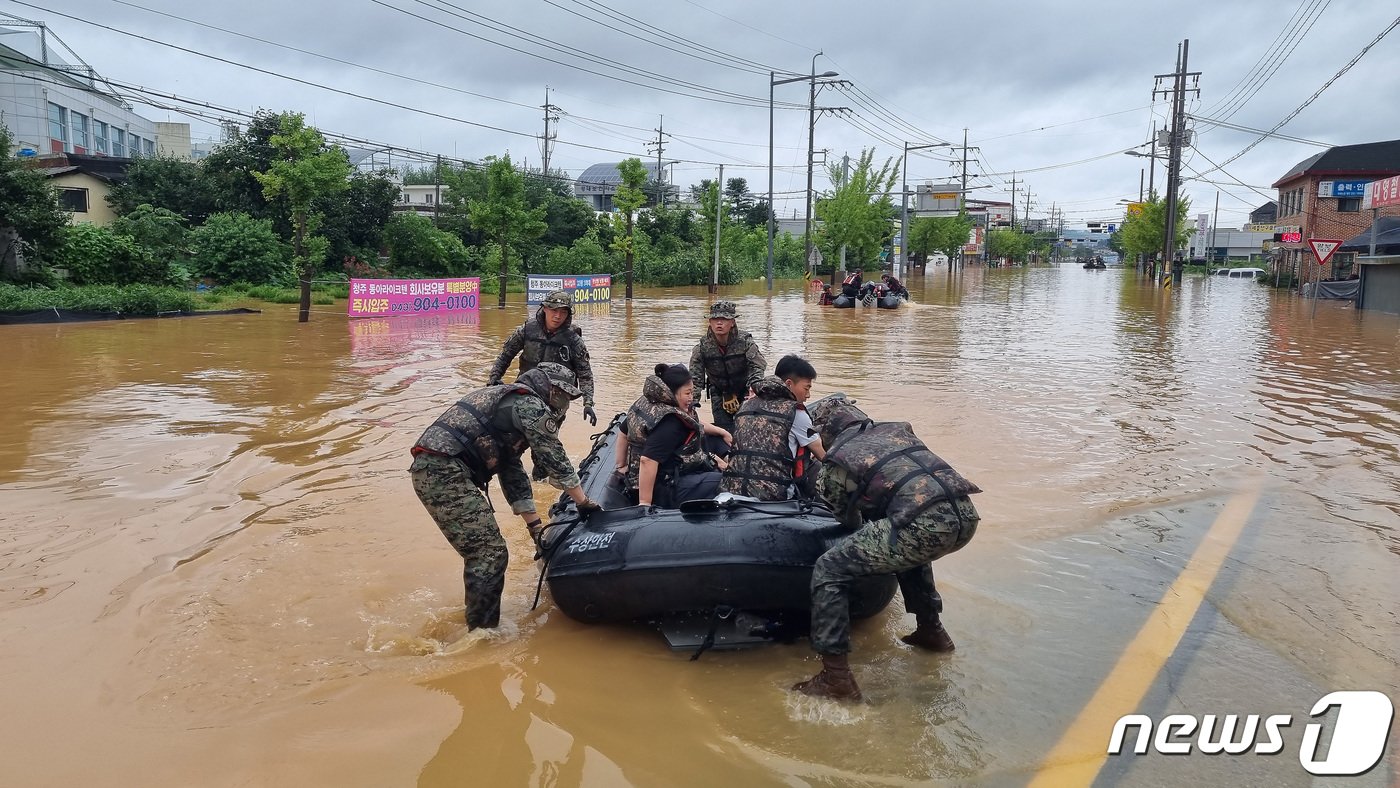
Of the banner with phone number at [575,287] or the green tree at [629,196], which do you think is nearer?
the banner with phone number at [575,287]

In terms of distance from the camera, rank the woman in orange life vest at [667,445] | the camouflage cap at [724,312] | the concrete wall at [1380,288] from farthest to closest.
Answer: the concrete wall at [1380,288]
the camouflage cap at [724,312]
the woman in orange life vest at [667,445]

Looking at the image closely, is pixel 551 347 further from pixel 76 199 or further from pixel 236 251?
pixel 76 199

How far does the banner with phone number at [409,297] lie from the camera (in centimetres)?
2250

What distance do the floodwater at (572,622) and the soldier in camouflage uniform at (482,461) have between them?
387mm

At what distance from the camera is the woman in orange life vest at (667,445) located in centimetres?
521

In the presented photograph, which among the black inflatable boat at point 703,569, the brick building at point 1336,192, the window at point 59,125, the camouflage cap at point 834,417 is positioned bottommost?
the black inflatable boat at point 703,569

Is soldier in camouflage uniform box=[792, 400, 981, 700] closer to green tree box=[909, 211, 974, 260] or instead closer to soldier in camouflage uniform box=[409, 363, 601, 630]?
soldier in camouflage uniform box=[409, 363, 601, 630]

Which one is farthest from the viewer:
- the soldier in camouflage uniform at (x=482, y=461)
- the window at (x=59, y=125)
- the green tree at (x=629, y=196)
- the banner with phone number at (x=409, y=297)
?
the window at (x=59, y=125)

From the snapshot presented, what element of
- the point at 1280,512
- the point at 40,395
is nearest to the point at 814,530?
the point at 1280,512

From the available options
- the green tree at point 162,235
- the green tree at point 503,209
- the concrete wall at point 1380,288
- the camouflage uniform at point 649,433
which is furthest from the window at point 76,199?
the concrete wall at point 1380,288

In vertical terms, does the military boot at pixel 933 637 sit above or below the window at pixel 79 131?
below

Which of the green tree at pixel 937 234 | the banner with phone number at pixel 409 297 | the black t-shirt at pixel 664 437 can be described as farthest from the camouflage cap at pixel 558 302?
the green tree at pixel 937 234

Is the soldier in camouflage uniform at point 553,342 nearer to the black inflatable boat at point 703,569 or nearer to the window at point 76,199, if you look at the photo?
the black inflatable boat at point 703,569

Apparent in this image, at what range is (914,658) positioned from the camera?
4.42 metres
